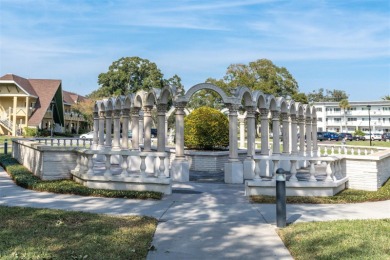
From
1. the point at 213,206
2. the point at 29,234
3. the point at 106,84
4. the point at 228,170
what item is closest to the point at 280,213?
the point at 213,206

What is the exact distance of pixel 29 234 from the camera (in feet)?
19.0

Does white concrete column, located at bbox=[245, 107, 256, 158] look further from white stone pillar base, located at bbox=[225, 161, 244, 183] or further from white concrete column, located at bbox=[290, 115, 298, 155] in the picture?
white concrete column, located at bbox=[290, 115, 298, 155]

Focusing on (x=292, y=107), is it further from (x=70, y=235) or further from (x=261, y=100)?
(x=70, y=235)

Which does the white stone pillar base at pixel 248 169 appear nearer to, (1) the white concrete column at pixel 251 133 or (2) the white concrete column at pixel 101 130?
(1) the white concrete column at pixel 251 133

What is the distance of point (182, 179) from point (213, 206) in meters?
4.31

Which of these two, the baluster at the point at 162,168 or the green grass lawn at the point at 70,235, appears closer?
the green grass lawn at the point at 70,235

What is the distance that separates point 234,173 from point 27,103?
4350cm

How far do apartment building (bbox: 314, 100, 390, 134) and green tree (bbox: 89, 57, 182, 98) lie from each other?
Answer: 186ft

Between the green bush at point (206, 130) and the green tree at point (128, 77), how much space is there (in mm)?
40473

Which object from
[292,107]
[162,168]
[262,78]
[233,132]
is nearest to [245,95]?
[233,132]

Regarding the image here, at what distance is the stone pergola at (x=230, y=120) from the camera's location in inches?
507

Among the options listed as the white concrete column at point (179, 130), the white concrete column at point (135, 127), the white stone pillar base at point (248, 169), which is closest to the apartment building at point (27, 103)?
the white concrete column at point (135, 127)

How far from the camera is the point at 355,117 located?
93.7 m

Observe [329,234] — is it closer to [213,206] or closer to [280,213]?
[280,213]
